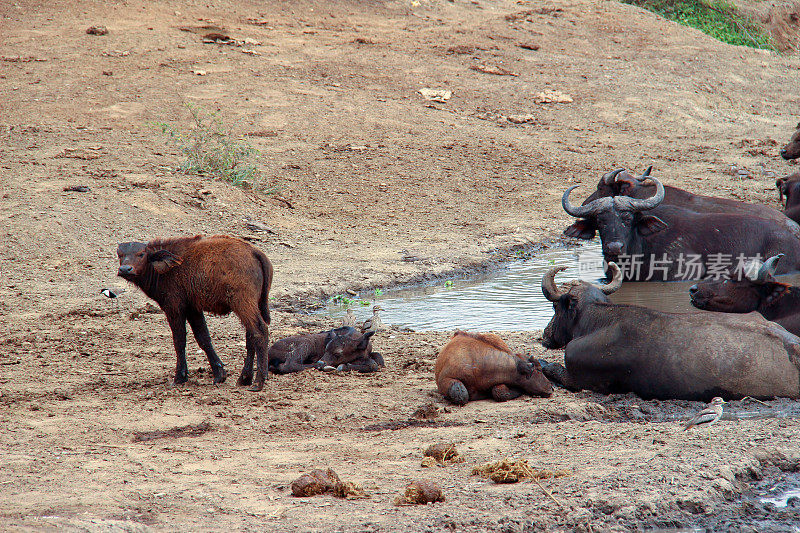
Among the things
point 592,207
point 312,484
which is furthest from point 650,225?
point 312,484

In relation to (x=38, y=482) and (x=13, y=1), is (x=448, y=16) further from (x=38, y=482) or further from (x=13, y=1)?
(x=38, y=482)

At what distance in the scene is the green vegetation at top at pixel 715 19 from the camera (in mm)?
24219

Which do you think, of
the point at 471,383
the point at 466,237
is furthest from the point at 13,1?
the point at 471,383

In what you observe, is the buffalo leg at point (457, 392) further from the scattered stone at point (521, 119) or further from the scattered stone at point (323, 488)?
the scattered stone at point (521, 119)

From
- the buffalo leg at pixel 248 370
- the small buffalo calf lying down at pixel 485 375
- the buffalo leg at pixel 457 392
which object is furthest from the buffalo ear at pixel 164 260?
the buffalo leg at pixel 457 392

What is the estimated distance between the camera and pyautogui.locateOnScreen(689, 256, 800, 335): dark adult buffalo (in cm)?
763

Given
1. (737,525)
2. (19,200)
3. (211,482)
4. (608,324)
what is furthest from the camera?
(19,200)

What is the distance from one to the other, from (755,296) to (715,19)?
19.4 metres

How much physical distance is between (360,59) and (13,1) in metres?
7.52

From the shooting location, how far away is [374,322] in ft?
27.0

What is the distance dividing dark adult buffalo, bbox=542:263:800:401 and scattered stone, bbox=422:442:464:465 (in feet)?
6.34

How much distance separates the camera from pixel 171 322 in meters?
6.95

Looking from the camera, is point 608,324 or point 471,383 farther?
point 608,324

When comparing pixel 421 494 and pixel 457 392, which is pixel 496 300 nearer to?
pixel 457 392
